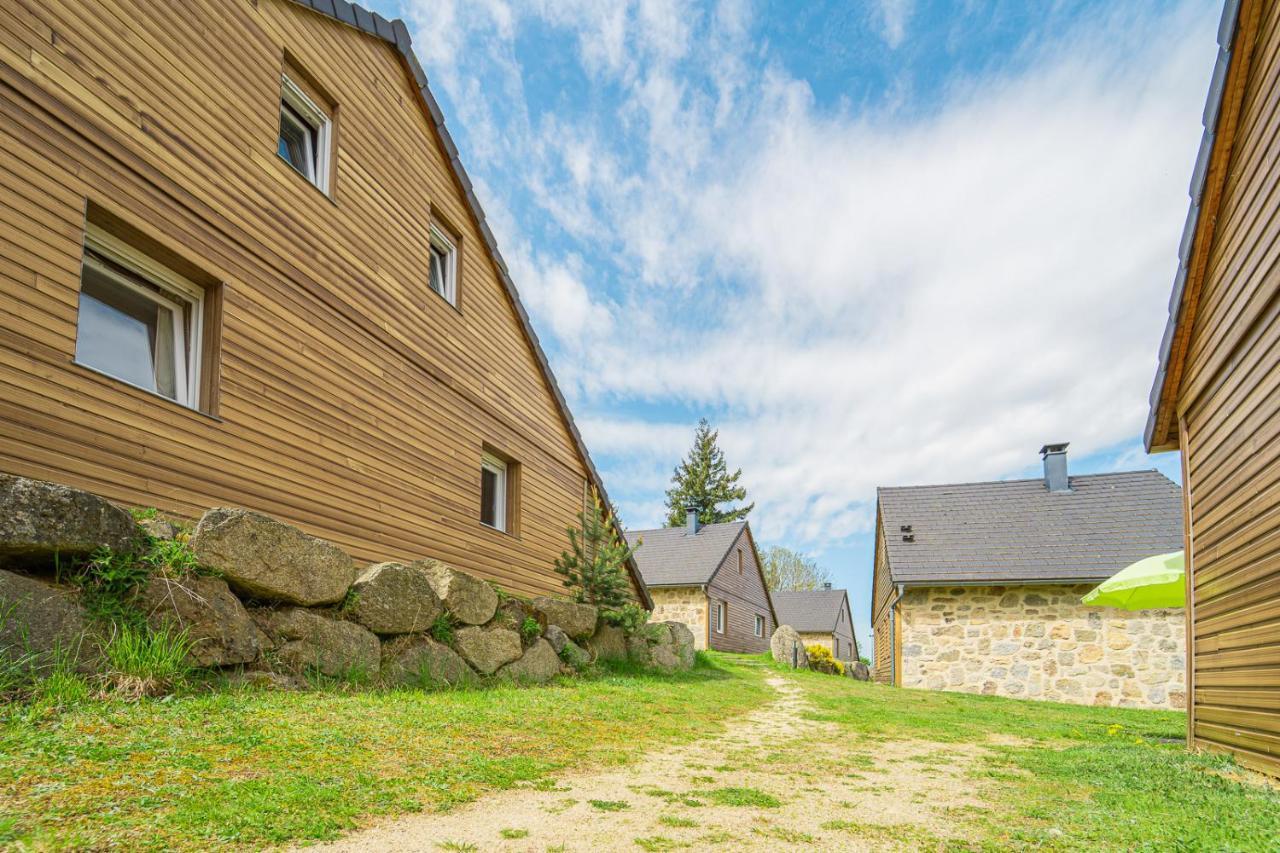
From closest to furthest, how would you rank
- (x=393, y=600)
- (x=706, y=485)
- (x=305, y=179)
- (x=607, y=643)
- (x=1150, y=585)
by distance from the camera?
(x=393, y=600)
(x=305, y=179)
(x=1150, y=585)
(x=607, y=643)
(x=706, y=485)

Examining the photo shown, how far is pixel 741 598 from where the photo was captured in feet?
97.9

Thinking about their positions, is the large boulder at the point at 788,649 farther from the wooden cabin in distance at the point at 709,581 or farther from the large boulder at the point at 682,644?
the large boulder at the point at 682,644

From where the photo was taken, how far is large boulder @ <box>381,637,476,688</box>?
6340 millimetres

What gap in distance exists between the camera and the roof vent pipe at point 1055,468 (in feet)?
65.0

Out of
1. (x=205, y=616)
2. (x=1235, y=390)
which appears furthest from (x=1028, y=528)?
(x=205, y=616)

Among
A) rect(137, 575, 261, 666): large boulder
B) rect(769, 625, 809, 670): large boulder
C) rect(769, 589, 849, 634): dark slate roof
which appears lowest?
rect(769, 589, 849, 634): dark slate roof

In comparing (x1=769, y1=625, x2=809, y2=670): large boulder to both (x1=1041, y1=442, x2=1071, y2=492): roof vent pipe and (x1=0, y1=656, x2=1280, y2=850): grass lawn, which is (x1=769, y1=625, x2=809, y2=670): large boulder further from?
(x1=0, y1=656, x2=1280, y2=850): grass lawn

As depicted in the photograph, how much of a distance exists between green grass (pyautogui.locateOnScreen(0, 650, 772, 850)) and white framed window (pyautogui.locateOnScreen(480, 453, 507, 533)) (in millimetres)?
4706

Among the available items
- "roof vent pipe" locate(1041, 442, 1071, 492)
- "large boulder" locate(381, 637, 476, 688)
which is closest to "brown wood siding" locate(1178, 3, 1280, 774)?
"large boulder" locate(381, 637, 476, 688)

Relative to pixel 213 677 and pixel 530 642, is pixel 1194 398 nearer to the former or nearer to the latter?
pixel 530 642

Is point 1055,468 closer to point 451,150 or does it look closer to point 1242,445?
point 1242,445

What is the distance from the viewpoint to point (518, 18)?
9.77 metres

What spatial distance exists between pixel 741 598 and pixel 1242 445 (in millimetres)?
25067

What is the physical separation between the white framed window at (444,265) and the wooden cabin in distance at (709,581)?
1574 centimetres
